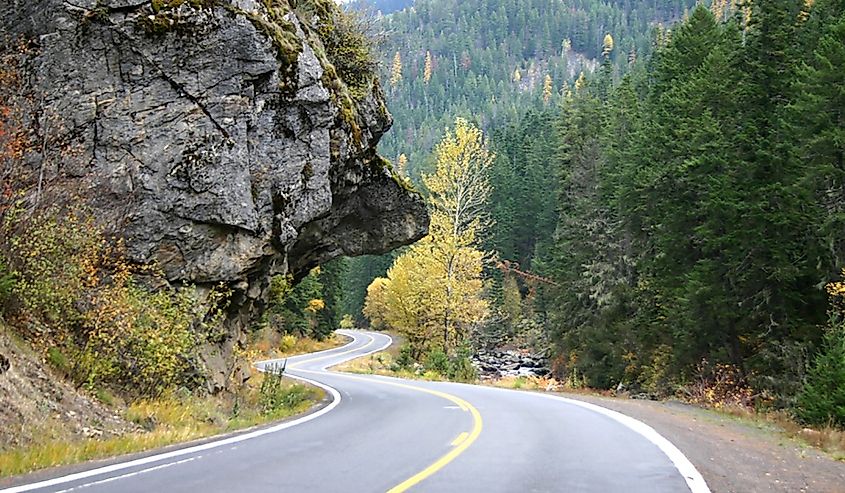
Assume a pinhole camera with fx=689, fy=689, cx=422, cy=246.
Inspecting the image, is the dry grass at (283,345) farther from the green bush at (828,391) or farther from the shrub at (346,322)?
the shrub at (346,322)

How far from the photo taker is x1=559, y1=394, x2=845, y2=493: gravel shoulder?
26.1 ft

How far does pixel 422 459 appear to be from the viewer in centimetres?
899

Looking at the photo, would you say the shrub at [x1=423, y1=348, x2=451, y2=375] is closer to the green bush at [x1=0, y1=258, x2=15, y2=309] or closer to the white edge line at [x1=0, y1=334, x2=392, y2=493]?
the white edge line at [x1=0, y1=334, x2=392, y2=493]

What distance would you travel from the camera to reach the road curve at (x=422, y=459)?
7281 millimetres

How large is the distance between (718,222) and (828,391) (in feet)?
29.4

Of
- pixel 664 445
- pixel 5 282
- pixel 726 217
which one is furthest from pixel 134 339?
pixel 726 217

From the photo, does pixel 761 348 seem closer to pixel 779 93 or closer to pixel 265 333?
pixel 779 93

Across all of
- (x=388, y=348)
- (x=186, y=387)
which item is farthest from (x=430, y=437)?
(x=388, y=348)

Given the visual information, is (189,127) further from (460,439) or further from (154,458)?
(460,439)

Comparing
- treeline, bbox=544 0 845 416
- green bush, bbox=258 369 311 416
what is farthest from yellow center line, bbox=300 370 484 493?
treeline, bbox=544 0 845 416

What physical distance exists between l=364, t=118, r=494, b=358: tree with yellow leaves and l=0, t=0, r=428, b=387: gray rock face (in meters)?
14.5

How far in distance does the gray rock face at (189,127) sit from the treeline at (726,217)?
1280 centimetres

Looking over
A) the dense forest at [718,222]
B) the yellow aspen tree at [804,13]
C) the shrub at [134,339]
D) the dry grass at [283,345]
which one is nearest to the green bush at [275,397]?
Answer: the shrub at [134,339]

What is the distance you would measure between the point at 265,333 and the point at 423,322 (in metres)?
15.8
